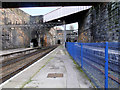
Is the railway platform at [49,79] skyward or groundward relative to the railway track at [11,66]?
skyward

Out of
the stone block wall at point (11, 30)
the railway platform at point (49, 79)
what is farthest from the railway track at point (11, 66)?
the stone block wall at point (11, 30)

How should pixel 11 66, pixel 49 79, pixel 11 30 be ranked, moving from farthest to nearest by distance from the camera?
1. pixel 11 30
2. pixel 11 66
3. pixel 49 79

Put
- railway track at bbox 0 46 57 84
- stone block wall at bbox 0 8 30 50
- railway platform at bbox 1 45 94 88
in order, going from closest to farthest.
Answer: railway platform at bbox 1 45 94 88 → railway track at bbox 0 46 57 84 → stone block wall at bbox 0 8 30 50

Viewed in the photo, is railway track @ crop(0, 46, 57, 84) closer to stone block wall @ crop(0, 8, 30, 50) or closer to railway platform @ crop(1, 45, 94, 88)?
railway platform @ crop(1, 45, 94, 88)

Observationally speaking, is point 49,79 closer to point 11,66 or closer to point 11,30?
point 11,66

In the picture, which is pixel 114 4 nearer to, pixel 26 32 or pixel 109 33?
pixel 109 33

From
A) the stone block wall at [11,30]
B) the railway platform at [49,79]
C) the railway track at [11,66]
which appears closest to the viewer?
the railway platform at [49,79]

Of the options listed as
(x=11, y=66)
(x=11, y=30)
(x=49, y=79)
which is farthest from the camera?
(x=11, y=30)

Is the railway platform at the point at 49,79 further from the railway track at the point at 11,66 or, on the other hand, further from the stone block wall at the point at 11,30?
the stone block wall at the point at 11,30

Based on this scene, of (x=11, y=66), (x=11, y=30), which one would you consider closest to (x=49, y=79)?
(x=11, y=66)

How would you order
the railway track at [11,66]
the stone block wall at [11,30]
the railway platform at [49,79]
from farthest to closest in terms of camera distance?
the stone block wall at [11,30] → the railway track at [11,66] → the railway platform at [49,79]

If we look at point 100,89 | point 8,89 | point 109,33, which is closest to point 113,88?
point 100,89

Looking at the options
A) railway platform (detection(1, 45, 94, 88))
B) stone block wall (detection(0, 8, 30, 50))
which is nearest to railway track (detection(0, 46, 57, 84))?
railway platform (detection(1, 45, 94, 88))

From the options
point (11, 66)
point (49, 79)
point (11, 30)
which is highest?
point (11, 30)
